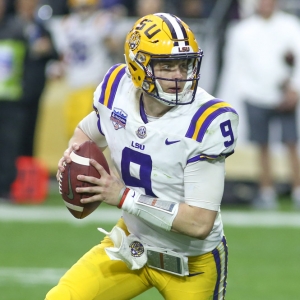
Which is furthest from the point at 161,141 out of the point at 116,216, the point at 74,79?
the point at 74,79

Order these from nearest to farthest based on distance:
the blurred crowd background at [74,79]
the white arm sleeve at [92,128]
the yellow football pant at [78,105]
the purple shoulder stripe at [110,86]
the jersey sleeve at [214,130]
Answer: the jersey sleeve at [214,130] < the purple shoulder stripe at [110,86] < the white arm sleeve at [92,128] < the blurred crowd background at [74,79] < the yellow football pant at [78,105]

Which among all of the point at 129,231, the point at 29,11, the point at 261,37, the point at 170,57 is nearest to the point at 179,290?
the point at 129,231

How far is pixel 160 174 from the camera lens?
3.24m

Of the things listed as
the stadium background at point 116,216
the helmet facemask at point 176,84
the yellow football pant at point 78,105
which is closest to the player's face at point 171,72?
the helmet facemask at point 176,84

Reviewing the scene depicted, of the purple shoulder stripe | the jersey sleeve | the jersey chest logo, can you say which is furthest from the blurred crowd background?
the jersey sleeve

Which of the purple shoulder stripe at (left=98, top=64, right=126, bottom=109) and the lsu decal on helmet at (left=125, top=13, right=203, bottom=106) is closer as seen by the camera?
the lsu decal on helmet at (left=125, top=13, right=203, bottom=106)

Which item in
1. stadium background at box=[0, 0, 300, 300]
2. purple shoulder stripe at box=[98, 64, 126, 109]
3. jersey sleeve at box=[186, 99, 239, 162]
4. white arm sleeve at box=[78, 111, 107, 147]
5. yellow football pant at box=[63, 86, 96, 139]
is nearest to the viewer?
jersey sleeve at box=[186, 99, 239, 162]

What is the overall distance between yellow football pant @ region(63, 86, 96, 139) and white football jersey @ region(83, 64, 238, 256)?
459 cm

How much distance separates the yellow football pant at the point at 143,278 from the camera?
10.8 feet

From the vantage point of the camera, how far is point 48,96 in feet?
29.9

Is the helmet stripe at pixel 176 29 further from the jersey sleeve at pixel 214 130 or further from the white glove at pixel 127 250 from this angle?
the white glove at pixel 127 250

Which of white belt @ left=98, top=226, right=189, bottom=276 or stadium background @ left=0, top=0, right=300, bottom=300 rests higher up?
white belt @ left=98, top=226, right=189, bottom=276

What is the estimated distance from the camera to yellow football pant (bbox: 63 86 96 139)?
8.10 metres

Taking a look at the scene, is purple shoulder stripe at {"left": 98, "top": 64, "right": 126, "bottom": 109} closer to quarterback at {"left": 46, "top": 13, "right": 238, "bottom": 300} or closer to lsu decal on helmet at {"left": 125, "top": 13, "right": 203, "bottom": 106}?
quarterback at {"left": 46, "top": 13, "right": 238, "bottom": 300}
